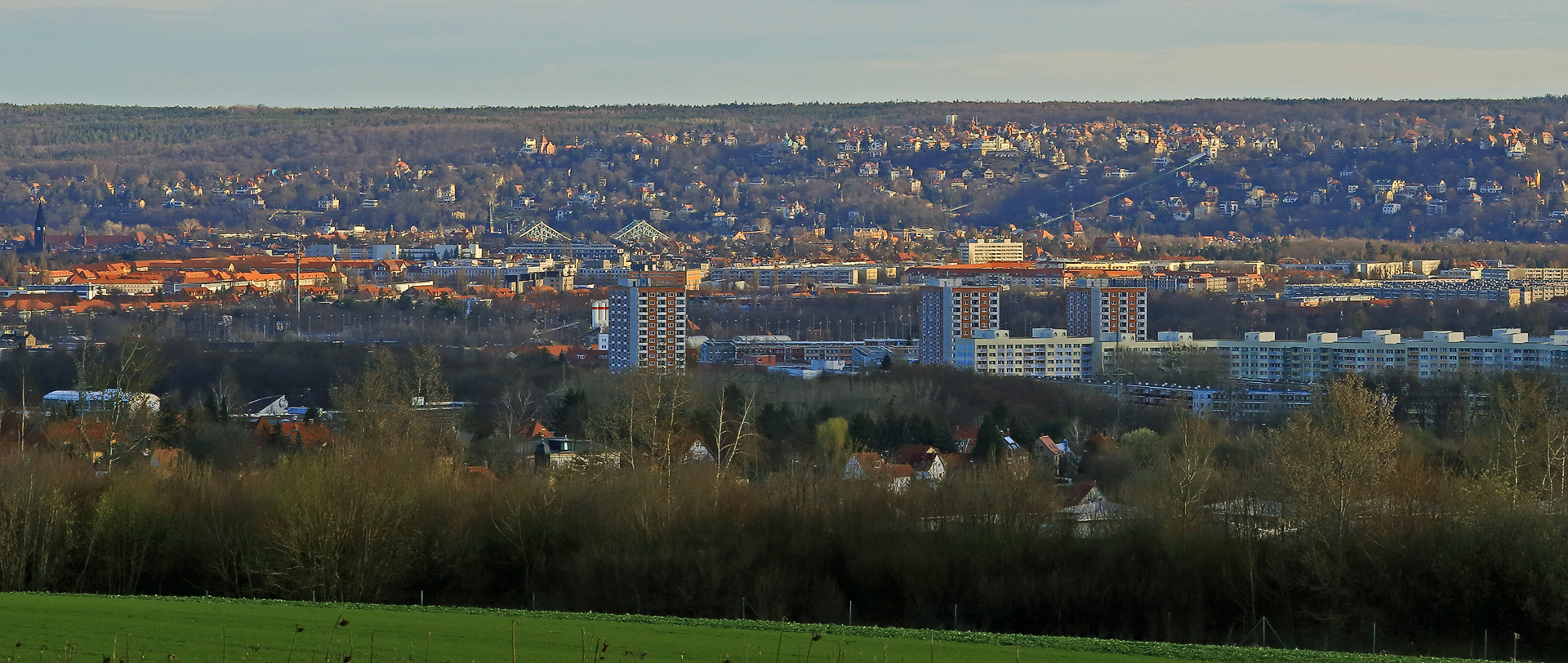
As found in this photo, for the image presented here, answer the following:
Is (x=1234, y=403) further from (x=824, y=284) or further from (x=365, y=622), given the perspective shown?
(x=824, y=284)

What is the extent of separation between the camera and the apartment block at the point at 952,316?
53906 mm

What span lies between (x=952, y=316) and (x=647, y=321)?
9.08 m

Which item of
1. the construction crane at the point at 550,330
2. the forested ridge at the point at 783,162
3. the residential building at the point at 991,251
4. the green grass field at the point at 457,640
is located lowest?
the construction crane at the point at 550,330

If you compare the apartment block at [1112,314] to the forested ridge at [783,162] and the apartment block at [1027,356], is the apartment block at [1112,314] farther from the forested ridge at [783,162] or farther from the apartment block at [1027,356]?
the forested ridge at [783,162]

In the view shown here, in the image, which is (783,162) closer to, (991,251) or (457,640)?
(991,251)

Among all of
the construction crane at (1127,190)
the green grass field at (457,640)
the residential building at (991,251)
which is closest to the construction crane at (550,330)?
the residential building at (991,251)

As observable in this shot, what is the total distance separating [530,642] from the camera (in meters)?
12.9

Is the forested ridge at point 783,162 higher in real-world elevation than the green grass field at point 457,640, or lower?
higher

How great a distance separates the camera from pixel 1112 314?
2346 inches

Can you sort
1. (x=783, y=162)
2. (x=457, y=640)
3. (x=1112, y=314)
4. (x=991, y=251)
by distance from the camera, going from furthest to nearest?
(x=783, y=162)
(x=991, y=251)
(x=1112, y=314)
(x=457, y=640)

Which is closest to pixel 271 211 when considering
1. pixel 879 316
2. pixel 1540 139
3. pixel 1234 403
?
pixel 879 316

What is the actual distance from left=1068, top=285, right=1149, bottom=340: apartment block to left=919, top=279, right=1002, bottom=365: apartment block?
3.13 metres

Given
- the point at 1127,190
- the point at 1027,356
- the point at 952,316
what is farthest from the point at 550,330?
the point at 1127,190

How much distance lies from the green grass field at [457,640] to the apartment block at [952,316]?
1532 inches
